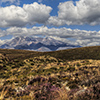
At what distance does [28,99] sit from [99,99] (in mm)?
4055

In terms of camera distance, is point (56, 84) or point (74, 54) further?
point (74, 54)

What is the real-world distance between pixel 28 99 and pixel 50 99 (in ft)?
4.59

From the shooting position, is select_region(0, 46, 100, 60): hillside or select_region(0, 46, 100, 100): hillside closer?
select_region(0, 46, 100, 100): hillside

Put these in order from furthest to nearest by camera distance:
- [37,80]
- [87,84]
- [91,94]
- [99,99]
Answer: [37,80], [87,84], [91,94], [99,99]

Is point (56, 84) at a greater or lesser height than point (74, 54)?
greater

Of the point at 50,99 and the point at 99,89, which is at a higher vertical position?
the point at 99,89

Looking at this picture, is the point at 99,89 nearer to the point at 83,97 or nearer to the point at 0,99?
the point at 83,97

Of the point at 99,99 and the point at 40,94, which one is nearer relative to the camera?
the point at 99,99

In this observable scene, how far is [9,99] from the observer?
6992 millimetres

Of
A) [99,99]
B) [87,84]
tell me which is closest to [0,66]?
[87,84]

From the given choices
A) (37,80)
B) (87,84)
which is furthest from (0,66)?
(87,84)

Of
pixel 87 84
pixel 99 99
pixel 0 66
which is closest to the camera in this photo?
pixel 99 99

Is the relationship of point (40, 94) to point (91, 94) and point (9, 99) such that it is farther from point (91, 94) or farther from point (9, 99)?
point (91, 94)

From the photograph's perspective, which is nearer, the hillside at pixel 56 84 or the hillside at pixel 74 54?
the hillside at pixel 56 84
